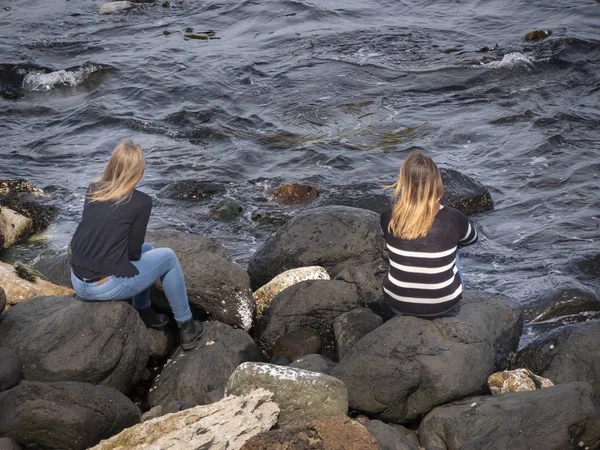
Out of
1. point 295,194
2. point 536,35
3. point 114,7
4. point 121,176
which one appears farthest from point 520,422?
point 114,7

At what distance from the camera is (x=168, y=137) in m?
14.9

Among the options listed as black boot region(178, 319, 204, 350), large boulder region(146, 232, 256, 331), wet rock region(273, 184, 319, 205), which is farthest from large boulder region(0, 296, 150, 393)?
wet rock region(273, 184, 319, 205)

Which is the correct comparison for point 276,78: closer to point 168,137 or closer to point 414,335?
point 168,137

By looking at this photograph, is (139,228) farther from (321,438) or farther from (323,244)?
(323,244)

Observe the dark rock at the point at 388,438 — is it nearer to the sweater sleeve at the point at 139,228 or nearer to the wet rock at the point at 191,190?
the sweater sleeve at the point at 139,228

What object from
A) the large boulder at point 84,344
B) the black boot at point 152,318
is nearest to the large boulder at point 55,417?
the large boulder at point 84,344

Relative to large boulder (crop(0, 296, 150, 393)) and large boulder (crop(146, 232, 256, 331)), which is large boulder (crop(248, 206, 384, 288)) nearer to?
large boulder (crop(146, 232, 256, 331))

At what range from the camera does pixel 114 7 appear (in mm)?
22547

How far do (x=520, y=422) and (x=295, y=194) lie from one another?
22.7 ft

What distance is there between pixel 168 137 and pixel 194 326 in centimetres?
826

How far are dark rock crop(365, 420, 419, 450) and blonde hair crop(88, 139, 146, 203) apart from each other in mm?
2609

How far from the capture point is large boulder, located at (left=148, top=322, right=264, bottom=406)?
6.75 meters

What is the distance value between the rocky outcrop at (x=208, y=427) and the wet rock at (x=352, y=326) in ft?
5.72

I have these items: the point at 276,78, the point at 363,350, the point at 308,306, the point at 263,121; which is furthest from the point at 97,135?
the point at 363,350
